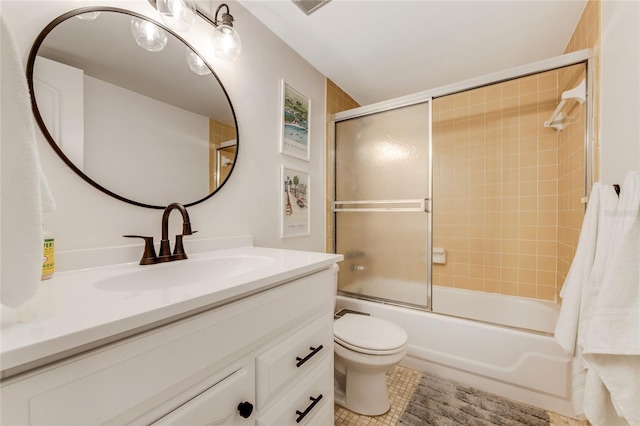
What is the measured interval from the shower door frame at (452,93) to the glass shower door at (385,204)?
0.06 ft

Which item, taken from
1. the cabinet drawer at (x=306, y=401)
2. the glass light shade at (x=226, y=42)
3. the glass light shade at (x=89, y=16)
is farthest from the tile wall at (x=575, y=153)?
the glass light shade at (x=89, y=16)

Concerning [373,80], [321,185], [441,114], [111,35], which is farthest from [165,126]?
[441,114]

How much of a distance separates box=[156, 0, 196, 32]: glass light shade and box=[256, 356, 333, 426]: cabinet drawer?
4.62 ft

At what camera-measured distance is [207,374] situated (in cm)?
56

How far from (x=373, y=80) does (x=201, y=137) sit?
1.61 m

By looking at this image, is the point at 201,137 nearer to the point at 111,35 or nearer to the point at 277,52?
the point at 111,35

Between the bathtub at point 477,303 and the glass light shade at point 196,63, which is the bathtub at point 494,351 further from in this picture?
the glass light shade at point 196,63

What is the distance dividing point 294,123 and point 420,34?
0.98 meters

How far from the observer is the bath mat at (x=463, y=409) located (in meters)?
1.29

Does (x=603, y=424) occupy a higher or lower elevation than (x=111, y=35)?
lower

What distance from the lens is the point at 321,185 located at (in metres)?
2.05

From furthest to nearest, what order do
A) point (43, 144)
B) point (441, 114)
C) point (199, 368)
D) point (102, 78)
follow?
point (441, 114) < point (102, 78) < point (43, 144) < point (199, 368)

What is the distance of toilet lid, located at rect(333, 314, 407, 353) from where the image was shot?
1.29 m

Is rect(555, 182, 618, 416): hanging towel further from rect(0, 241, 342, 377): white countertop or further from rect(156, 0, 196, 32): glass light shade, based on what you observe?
rect(156, 0, 196, 32): glass light shade
